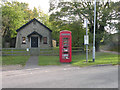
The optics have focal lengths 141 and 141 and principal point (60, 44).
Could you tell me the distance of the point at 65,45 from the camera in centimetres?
1305

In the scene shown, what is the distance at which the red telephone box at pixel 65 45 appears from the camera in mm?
12953

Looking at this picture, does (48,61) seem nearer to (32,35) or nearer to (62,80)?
(62,80)

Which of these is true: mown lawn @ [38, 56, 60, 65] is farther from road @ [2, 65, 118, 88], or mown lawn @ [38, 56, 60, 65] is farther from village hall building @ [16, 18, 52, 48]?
village hall building @ [16, 18, 52, 48]

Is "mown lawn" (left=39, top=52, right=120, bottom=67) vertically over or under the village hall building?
under

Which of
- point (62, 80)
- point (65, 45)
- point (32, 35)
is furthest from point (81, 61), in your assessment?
point (32, 35)

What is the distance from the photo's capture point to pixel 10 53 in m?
18.1

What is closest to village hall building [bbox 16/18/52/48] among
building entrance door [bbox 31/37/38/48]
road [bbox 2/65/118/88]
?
building entrance door [bbox 31/37/38/48]

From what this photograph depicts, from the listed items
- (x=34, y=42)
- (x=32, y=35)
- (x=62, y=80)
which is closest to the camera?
(x=62, y=80)

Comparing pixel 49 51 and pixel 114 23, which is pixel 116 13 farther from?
pixel 49 51

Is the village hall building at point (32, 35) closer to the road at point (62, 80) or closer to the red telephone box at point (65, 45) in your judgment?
the red telephone box at point (65, 45)

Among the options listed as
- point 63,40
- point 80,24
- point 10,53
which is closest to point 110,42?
point 80,24

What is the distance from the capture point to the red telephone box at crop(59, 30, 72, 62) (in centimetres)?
1295

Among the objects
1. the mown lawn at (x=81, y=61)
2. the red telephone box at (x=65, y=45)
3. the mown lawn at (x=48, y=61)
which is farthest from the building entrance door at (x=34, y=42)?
the red telephone box at (x=65, y=45)

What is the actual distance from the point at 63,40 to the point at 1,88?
813 cm
